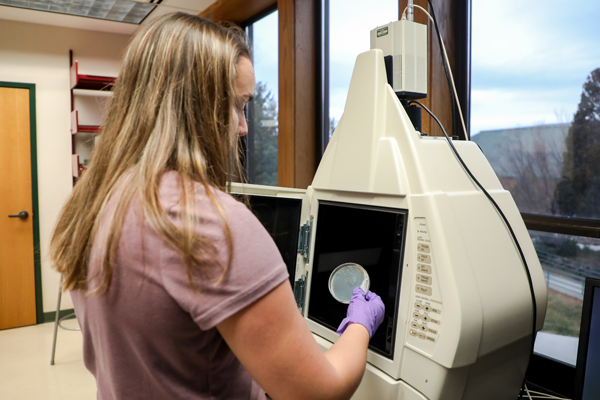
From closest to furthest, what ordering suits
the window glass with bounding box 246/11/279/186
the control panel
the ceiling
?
the control panel < the window glass with bounding box 246/11/279/186 < the ceiling

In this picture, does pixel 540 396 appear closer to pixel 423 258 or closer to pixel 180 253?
pixel 423 258

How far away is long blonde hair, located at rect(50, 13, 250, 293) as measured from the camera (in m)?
0.58

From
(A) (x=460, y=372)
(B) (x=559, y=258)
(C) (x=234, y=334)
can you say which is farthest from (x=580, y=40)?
(C) (x=234, y=334)

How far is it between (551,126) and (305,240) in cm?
80

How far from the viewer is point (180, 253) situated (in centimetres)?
52

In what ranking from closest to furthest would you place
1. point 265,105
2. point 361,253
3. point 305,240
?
point 361,253 → point 305,240 → point 265,105

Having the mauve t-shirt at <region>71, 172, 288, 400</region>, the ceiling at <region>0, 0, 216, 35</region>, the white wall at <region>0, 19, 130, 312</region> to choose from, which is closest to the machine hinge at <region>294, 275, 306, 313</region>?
the mauve t-shirt at <region>71, 172, 288, 400</region>

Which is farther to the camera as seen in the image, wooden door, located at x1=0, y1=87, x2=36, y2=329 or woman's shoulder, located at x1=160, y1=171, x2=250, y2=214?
wooden door, located at x1=0, y1=87, x2=36, y2=329

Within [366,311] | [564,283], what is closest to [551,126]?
[564,283]

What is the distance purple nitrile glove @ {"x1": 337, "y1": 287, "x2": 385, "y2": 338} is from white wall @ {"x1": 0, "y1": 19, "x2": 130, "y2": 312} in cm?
310

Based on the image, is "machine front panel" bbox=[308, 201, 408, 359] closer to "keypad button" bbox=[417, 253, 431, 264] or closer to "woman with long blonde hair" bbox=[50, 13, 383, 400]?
"keypad button" bbox=[417, 253, 431, 264]

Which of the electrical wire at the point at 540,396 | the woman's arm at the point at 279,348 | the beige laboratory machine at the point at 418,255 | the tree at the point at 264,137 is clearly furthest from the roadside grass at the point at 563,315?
the tree at the point at 264,137

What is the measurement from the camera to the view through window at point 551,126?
1190 mm

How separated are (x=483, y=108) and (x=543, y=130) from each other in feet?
0.73
